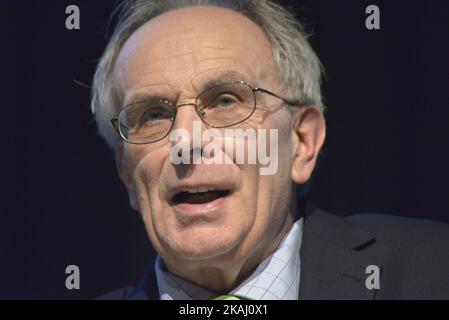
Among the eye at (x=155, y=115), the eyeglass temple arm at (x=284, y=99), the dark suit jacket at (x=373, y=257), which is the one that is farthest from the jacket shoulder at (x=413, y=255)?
the eye at (x=155, y=115)

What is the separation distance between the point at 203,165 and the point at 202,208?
0.31 feet

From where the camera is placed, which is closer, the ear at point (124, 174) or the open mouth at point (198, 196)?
the open mouth at point (198, 196)

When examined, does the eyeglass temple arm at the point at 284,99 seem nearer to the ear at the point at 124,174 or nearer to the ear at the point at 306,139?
the ear at the point at 306,139

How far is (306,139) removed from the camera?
1718 mm

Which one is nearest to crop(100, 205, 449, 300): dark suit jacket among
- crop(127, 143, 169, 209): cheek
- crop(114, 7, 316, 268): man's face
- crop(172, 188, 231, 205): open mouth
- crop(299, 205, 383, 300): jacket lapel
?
crop(299, 205, 383, 300): jacket lapel

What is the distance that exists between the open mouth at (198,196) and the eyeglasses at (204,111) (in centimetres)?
14

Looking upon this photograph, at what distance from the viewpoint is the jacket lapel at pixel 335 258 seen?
5.11 feet

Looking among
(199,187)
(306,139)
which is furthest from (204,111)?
(306,139)

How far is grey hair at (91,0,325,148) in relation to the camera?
169 cm

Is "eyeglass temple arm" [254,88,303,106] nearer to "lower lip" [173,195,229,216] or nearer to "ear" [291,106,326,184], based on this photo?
"ear" [291,106,326,184]

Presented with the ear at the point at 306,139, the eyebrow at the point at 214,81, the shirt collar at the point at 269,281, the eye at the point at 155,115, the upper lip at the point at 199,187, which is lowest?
the shirt collar at the point at 269,281

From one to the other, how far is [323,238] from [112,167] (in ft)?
2.26

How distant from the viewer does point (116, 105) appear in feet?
5.65

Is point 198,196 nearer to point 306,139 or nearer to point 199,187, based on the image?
point 199,187
